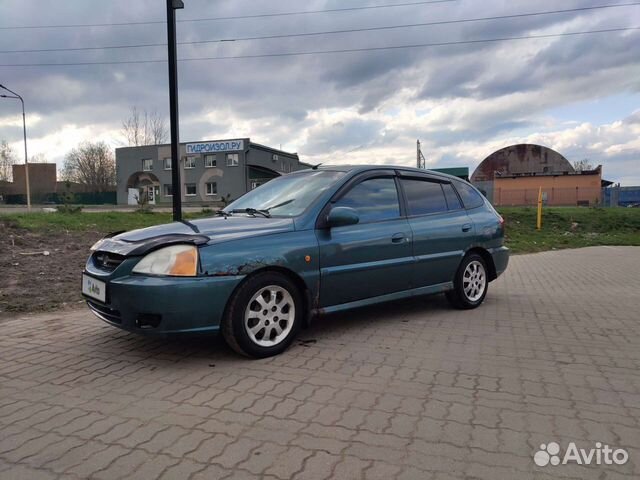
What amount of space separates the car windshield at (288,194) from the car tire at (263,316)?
0.76 metres

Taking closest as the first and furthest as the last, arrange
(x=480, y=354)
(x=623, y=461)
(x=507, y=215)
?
(x=623, y=461) → (x=480, y=354) → (x=507, y=215)

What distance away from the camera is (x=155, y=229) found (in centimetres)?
411

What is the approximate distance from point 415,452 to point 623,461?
40.1 inches

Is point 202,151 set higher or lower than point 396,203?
higher

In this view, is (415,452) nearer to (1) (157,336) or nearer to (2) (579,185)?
(1) (157,336)

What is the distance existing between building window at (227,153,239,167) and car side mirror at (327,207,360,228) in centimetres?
5028

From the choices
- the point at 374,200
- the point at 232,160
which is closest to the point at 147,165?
the point at 232,160

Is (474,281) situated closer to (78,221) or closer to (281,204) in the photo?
(281,204)

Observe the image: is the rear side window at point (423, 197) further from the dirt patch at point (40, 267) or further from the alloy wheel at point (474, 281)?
the dirt patch at point (40, 267)

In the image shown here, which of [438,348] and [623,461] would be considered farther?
[438,348]

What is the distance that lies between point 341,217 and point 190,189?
5370cm

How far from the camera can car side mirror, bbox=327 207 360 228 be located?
414cm

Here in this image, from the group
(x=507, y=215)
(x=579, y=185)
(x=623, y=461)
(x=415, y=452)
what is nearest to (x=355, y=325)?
(x=415, y=452)

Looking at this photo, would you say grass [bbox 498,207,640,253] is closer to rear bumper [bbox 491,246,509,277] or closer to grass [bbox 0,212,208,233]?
rear bumper [bbox 491,246,509,277]
